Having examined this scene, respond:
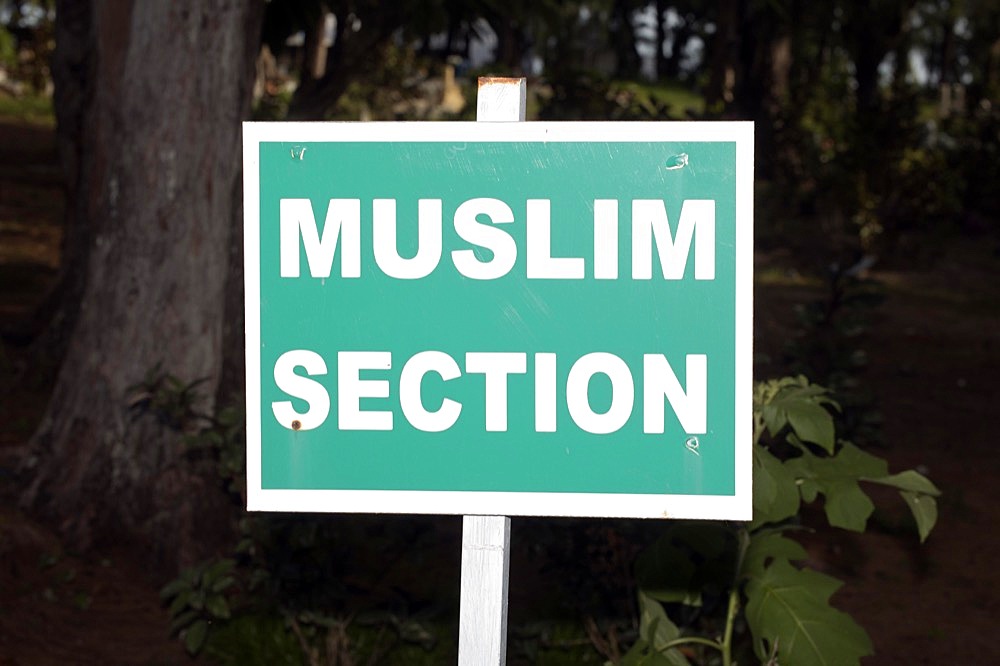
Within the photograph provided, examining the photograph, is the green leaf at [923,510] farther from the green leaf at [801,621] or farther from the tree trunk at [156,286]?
the tree trunk at [156,286]

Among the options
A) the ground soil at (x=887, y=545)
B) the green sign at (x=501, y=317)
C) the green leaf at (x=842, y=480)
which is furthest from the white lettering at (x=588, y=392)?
the ground soil at (x=887, y=545)

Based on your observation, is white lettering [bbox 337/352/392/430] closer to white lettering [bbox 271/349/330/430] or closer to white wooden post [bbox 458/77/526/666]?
white lettering [bbox 271/349/330/430]

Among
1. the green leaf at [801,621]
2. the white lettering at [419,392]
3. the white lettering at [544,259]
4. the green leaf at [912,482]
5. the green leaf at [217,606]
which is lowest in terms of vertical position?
the green leaf at [217,606]

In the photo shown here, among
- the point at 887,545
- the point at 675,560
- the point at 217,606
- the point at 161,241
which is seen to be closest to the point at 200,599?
the point at 217,606

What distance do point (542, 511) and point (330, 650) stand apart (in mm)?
2356

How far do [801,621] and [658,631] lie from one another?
0.45m

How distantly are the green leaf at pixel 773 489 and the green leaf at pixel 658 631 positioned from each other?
1.20 feet

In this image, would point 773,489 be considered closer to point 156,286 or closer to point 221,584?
point 221,584

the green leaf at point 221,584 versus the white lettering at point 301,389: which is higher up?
the white lettering at point 301,389

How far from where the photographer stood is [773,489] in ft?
9.96

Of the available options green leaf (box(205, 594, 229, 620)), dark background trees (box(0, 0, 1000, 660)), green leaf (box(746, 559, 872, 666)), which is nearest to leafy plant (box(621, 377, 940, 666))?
green leaf (box(746, 559, 872, 666))

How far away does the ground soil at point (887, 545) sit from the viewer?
4.60 meters

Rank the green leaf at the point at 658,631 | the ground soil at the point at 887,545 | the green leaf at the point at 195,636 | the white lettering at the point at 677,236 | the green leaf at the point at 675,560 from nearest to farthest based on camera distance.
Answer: the white lettering at the point at 677,236
the green leaf at the point at 658,631
the green leaf at the point at 675,560
the green leaf at the point at 195,636
the ground soil at the point at 887,545

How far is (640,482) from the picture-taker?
73.2 inches
